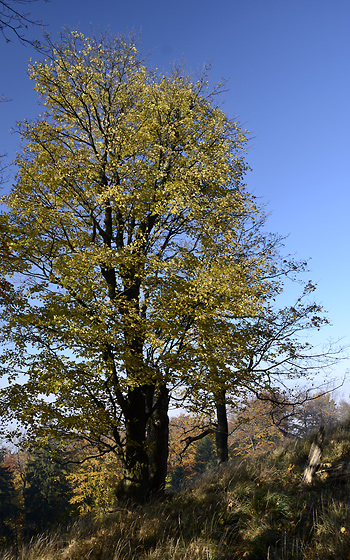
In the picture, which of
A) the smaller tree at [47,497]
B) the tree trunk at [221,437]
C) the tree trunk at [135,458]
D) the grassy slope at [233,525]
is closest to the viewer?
the grassy slope at [233,525]

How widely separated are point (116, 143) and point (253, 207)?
4700 mm

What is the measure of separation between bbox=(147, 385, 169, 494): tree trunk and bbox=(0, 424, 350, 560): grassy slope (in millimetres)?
2579

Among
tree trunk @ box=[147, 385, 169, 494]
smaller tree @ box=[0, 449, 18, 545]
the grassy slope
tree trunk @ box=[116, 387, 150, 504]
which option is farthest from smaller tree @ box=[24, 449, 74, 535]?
the grassy slope

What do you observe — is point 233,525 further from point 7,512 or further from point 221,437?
point 7,512

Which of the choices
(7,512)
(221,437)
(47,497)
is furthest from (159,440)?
(7,512)

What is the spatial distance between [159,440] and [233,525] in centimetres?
582

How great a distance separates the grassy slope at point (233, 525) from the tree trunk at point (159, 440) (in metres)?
2.58

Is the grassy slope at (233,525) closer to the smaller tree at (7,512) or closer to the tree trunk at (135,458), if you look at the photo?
the tree trunk at (135,458)

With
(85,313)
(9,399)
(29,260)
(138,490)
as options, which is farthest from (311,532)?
(29,260)

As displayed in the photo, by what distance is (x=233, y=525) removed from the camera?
6.73m

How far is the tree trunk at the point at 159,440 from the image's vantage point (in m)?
11.8

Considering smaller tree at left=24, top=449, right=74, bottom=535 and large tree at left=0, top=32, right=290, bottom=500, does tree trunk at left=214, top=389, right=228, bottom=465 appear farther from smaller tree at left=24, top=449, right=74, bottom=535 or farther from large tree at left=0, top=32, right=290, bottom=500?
smaller tree at left=24, top=449, right=74, bottom=535

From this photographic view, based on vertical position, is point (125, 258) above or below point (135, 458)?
above

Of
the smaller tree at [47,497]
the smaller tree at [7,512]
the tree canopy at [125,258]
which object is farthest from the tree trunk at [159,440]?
the smaller tree at [47,497]
